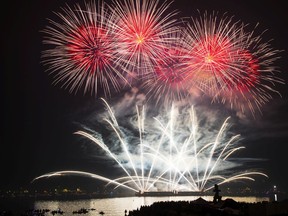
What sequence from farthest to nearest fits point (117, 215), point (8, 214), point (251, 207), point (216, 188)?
point (117, 215) → point (8, 214) → point (216, 188) → point (251, 207)

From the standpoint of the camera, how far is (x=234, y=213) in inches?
959

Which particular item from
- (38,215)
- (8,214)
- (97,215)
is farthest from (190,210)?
(97,215)

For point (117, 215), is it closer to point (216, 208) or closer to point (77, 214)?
point (77, 214)

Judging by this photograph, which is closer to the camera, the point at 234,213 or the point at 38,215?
the point at 234,213

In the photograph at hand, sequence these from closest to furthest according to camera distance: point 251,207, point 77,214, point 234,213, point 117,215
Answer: point 234,213, point 251,207, point 117,215, point 77,214

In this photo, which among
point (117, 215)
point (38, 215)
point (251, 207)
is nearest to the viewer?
point (251, 207)

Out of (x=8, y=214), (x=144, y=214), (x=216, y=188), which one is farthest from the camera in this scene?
(x=8, y=214)

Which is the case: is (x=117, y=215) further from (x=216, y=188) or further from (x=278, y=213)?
(x=278, y=213)

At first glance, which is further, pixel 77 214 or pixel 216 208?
pixel 77 214

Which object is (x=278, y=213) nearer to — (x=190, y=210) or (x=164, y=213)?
(x=190, y=210)

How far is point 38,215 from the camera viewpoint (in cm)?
7494

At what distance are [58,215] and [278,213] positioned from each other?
64.6 meters

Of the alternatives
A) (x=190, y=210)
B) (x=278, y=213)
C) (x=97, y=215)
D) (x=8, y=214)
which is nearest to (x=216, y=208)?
(x=190, y=210)

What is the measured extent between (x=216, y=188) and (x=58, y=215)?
5887cm
